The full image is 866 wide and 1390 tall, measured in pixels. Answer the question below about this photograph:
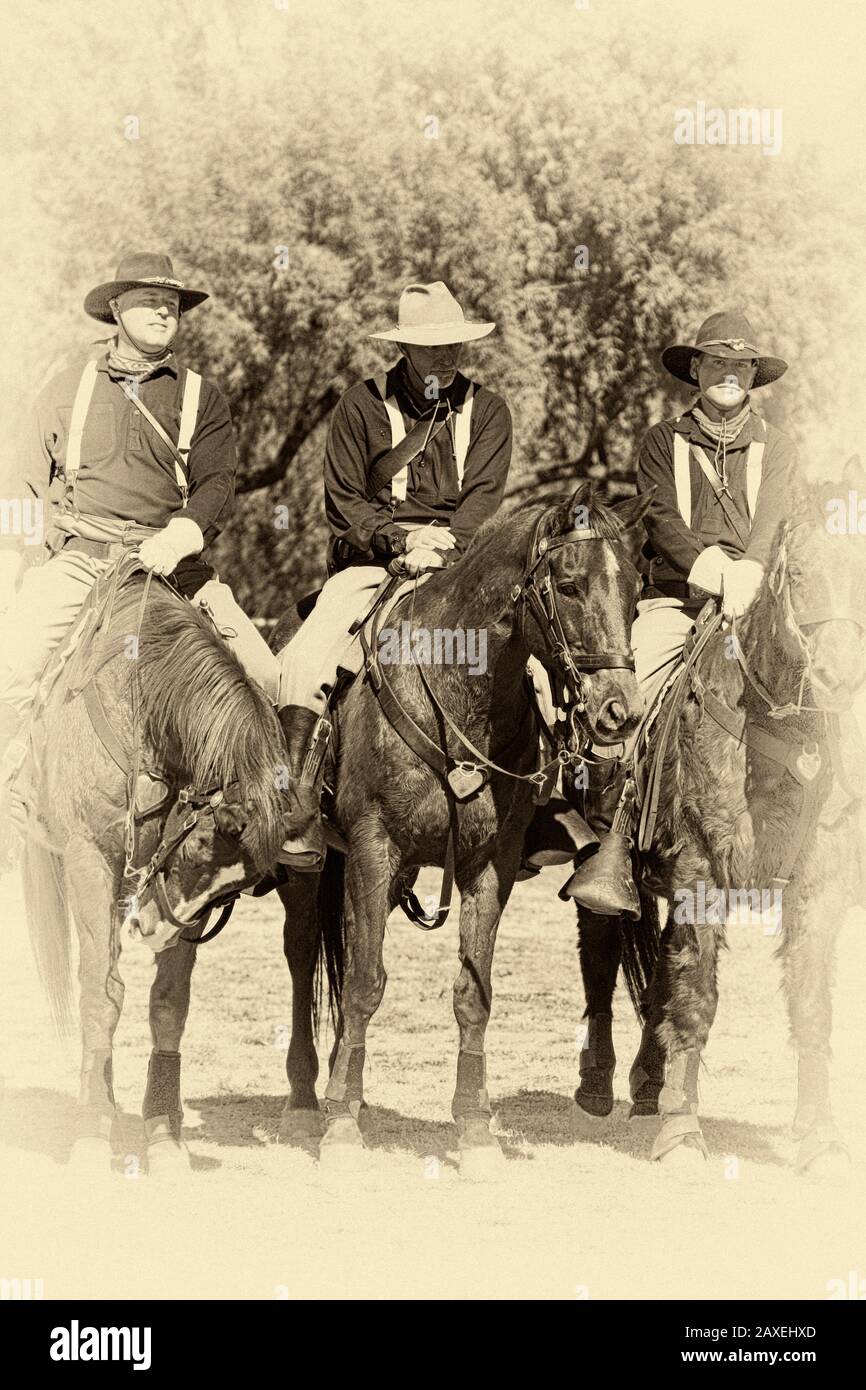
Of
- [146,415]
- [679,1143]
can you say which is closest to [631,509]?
[146,415]

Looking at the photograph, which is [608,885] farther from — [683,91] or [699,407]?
[683,91]

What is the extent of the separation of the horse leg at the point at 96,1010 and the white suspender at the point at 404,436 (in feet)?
7.29

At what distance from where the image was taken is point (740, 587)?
892 cm

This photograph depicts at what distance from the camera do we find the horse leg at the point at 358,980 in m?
8.76

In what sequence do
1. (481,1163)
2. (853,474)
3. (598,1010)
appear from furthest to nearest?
(598,1010) < (481,1163) < (853,474)

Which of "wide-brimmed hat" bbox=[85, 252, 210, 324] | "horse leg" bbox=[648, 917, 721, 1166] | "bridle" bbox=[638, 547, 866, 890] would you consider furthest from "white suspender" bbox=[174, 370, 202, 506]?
"horse leg" bbox=[648, 917, 721, 1166]

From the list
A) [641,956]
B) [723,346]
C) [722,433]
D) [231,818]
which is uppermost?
[723,346]

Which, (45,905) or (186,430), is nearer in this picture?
Result: (186,430)

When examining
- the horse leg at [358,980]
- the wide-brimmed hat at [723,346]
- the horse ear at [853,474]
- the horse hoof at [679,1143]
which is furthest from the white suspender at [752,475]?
the horse hoof at [679,1143]

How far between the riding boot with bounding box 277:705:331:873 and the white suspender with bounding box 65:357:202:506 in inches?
43.0

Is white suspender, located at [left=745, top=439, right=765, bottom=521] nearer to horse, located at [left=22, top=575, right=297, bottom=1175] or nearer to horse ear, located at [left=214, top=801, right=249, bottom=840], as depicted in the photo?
horse, located at [left=22, top=575, right=297, bottom=1175]

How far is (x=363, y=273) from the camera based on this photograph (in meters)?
19.3

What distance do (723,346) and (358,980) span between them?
333 cm

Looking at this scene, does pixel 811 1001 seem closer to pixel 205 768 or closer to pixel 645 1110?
pixel 645 1110
